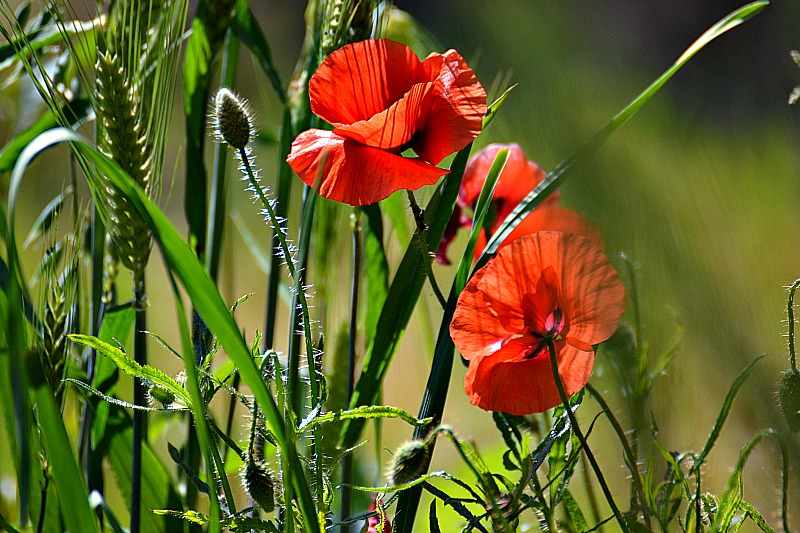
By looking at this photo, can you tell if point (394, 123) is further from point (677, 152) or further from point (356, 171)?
point (677, 152)

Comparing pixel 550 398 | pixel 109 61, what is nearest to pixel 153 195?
pixel 109 61

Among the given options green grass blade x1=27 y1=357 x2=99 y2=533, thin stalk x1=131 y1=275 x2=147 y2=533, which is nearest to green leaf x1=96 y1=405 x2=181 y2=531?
thin stalk x1=131 y1=275 x2=147 y2=533

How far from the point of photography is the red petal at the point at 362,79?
0.24m

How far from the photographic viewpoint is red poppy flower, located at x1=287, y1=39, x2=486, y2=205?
0.23 meters

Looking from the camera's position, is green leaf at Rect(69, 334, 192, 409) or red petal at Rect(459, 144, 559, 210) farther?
red petal at Rect(459, 144, 559, 210)

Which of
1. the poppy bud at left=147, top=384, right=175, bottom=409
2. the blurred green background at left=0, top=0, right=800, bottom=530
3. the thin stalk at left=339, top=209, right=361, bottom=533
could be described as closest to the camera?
the blurred green background at left=0, top=0, right=800, bottom=530

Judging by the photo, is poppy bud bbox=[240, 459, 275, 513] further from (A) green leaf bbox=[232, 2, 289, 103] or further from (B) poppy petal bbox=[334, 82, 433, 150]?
(A) green leaf bbox=[232, 2, 289, 103]

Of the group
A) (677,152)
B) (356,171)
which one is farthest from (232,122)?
(677,152)

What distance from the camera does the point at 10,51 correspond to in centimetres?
37

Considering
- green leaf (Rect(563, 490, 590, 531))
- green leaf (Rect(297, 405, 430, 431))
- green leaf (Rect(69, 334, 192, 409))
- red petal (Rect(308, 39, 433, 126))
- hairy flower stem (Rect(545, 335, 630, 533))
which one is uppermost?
red petal (Rect(308, 39, 433, 126))

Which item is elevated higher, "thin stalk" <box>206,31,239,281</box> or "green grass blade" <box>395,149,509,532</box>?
"thin stalk" <box>206,31,239,281</box>

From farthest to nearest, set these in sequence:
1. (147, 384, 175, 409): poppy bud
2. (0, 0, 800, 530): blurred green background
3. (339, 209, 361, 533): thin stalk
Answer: (339, 209, 361, 533): thin stalk → (147, 384, 175, 409): poppy bud → (0, 0, 800, 530): blurred green background

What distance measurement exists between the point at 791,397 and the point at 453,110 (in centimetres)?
14

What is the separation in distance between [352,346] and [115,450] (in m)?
0.13
